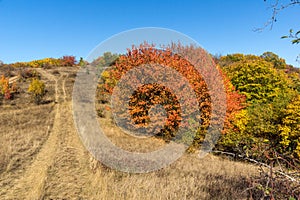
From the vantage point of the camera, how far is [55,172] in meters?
7.06

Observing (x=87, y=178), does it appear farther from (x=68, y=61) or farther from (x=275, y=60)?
(x=275, y=60)

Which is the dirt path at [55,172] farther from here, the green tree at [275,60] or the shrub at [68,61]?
the green tree at [275,60]

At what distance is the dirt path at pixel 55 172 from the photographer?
5.71 meters

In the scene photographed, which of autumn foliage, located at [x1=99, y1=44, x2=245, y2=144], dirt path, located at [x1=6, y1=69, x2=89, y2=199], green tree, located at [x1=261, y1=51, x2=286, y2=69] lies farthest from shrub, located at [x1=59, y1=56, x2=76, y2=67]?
green tree, located at [x1=261, y1=51, x2=286, y2=69]

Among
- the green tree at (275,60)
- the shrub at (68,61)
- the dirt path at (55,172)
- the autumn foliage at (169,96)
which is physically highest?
the green tree at (275,60)

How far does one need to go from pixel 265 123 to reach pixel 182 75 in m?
7.43

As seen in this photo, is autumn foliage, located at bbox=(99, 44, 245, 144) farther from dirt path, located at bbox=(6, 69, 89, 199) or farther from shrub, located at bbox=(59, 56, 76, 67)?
shrub, located at bbox=(59, 56, 76, 67)

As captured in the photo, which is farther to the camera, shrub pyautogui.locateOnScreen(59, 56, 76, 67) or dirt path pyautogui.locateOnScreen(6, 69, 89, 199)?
shrub pyautogui.locateOnScreen(59, 56, 76, 67)

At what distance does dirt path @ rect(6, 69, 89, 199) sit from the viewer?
571cm

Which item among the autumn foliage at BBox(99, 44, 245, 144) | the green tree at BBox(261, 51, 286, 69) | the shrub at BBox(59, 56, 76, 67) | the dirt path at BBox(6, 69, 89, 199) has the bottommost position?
the dirt path at BBox(6, 69, 89, 199)

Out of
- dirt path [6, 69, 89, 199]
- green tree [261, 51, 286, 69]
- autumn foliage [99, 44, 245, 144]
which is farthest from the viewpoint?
green tree [261, 51, 286, 69]

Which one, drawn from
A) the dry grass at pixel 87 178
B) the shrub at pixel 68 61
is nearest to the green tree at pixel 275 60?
the shrub at pixel 68 61

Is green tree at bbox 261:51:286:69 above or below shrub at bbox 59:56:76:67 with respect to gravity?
above

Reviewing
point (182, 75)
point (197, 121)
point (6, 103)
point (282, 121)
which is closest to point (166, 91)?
point (182, 75)
